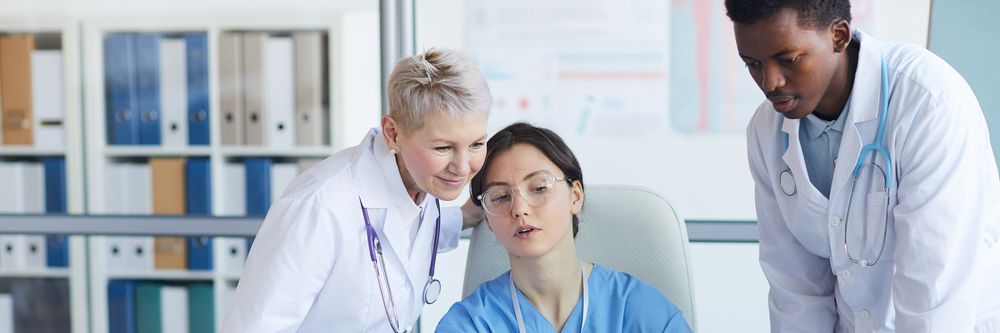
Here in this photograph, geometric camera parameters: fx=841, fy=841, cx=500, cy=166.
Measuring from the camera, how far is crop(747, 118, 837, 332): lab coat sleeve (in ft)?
4.75

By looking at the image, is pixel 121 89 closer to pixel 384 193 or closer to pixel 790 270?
pixel 384 193

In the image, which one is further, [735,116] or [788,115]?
[735,116]

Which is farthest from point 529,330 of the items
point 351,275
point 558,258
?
point 351,275

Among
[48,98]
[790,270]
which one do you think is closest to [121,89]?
[48,98]

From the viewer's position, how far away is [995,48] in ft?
8.00

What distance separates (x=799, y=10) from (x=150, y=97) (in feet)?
8.98

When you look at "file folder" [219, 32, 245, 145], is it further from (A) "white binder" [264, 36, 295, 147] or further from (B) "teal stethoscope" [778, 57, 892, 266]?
(B) "teal stethoscope" [778, 57, 892, 266]

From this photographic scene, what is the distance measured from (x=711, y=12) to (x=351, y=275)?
71.0 inches

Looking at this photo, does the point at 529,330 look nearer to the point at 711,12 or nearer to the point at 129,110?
the point at 711,12

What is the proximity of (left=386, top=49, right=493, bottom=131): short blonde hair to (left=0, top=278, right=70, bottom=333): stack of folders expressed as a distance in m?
2.69

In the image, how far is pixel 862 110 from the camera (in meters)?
1.26

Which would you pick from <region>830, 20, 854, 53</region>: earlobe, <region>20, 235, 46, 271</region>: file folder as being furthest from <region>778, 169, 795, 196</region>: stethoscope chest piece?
<region>20, 235, 46, 271</region>: file folder

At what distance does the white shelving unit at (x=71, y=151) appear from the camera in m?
3.31

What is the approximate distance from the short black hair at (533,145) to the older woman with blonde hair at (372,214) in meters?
0.11
